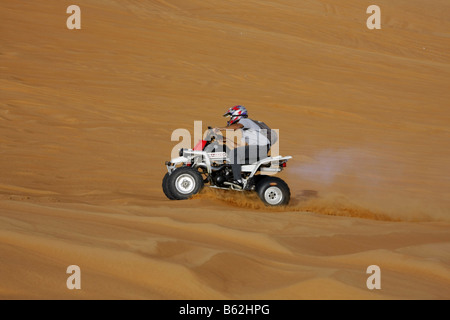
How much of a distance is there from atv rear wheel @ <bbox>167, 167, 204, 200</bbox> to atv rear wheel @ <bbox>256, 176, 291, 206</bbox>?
0.86 metres

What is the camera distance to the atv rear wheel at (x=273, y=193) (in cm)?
912

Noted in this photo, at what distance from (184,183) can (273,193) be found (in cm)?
128

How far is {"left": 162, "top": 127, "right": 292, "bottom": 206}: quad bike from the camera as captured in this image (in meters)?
9.08

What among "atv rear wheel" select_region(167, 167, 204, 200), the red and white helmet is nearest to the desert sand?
"atv rear wheel" select_region(167, 167, 204, 200)

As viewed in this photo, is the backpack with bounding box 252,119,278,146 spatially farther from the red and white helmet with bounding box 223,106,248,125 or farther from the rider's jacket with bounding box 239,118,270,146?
the red and white helmet with bounding box 223,106,248,125

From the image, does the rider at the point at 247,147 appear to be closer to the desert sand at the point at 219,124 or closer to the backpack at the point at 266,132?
the backpack at the point at 266,132

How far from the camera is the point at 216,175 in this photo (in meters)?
9.28

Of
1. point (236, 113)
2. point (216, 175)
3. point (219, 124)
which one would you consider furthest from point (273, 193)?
point (219, 124)

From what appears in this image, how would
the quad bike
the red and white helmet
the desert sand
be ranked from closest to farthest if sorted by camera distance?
1. the desert sand
2. the red and white helmet
3. the quad bike

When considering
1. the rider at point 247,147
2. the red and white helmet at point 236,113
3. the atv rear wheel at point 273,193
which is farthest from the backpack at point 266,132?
the atv rear wheel at point 273,193

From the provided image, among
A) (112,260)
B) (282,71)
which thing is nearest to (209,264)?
(112,260)

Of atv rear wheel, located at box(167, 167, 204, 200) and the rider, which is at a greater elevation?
the rider

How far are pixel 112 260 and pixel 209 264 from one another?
2.38ft
